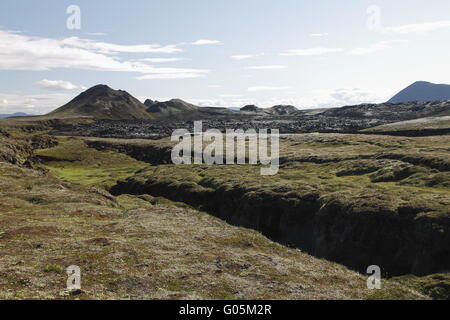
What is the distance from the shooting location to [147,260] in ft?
124

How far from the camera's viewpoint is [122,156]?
179 metres

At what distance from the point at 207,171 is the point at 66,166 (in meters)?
70.7

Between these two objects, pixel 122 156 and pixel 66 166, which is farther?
pixel 122 156

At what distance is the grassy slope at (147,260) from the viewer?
30.7 m

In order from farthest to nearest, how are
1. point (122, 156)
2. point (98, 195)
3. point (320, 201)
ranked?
1. point (122, 156)
2. point (98, 195)
3. point (320, 201)

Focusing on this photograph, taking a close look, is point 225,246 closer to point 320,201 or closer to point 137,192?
point 320,201

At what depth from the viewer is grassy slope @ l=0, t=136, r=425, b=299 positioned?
30688 mm

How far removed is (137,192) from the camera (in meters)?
105

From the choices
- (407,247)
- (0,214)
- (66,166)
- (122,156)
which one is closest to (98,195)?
(0,214)

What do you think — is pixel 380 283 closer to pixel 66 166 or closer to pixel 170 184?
pixel 170 184

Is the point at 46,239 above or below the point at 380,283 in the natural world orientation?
above
